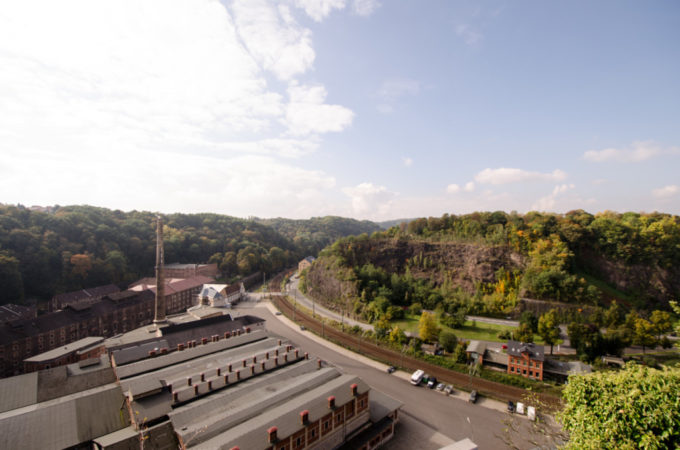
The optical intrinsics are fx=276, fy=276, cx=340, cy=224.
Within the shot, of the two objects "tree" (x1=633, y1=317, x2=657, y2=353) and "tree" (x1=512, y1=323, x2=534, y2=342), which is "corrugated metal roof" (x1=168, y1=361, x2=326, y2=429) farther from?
"tree" (x1=633, y1=317, x2=657, y2=353)

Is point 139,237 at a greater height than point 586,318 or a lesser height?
greater

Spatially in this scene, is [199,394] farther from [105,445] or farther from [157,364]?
[157,364]

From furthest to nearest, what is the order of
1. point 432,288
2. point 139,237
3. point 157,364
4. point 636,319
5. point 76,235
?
point 139,237 < point 76,235 < point 432,288 < point 636,319 < point 157,364

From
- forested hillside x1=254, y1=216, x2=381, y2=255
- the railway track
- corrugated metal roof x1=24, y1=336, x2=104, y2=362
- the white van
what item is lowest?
the railway track

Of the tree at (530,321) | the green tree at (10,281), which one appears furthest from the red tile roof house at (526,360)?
the green tree at (10,281)

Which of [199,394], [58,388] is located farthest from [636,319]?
[58,388]

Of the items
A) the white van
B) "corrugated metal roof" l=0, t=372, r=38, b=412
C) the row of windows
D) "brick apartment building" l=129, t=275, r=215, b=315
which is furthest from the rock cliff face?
"corrugated metal roof" l=0, t=372, r=38, b=412
